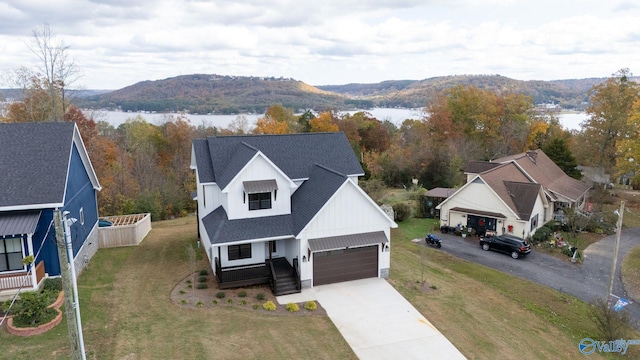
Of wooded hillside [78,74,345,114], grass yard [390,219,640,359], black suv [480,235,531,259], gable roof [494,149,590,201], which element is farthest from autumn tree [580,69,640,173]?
wooded hillside [78,74,345,114]

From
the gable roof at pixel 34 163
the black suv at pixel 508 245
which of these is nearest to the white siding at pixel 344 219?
the gable roof at pixel 34 163

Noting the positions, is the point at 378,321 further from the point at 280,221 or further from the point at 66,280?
the point at 66,280

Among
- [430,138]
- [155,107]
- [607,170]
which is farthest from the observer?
[155,107]

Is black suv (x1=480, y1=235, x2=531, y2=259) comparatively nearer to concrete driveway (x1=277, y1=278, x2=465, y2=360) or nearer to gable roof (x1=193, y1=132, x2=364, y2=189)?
gable roof (x1=193, y1=132, x2=364, y2=189)

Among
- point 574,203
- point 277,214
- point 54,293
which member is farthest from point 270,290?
point 574,203

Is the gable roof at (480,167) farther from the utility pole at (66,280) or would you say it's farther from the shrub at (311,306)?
the utility pole at (66,280)

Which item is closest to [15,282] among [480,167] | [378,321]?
[378,321]

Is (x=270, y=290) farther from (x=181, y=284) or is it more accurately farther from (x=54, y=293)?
(x=54, y=293)
